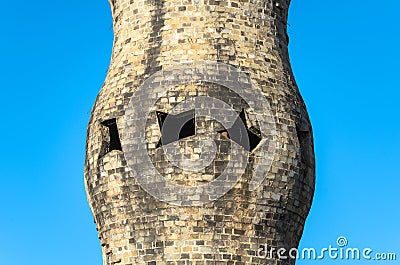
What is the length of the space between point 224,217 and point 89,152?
3.41 m

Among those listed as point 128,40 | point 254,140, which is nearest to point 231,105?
point 254,140

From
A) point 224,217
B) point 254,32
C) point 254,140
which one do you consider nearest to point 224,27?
point 254,32

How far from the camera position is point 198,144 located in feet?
76.6

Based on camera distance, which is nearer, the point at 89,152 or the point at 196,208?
the point at 196,208

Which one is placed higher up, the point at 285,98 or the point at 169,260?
the point at 285,98

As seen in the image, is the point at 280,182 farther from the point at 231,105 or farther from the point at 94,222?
the point at 94,222

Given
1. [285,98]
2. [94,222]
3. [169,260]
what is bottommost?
[169,260]

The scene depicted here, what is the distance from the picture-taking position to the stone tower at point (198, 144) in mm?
23328

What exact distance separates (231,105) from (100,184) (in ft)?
10.3

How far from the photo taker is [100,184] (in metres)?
24.4

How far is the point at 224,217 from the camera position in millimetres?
23375

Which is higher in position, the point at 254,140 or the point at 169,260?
the point at 254,140

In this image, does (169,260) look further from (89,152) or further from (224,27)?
(224,27)

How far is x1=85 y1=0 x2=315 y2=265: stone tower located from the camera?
2333cm
